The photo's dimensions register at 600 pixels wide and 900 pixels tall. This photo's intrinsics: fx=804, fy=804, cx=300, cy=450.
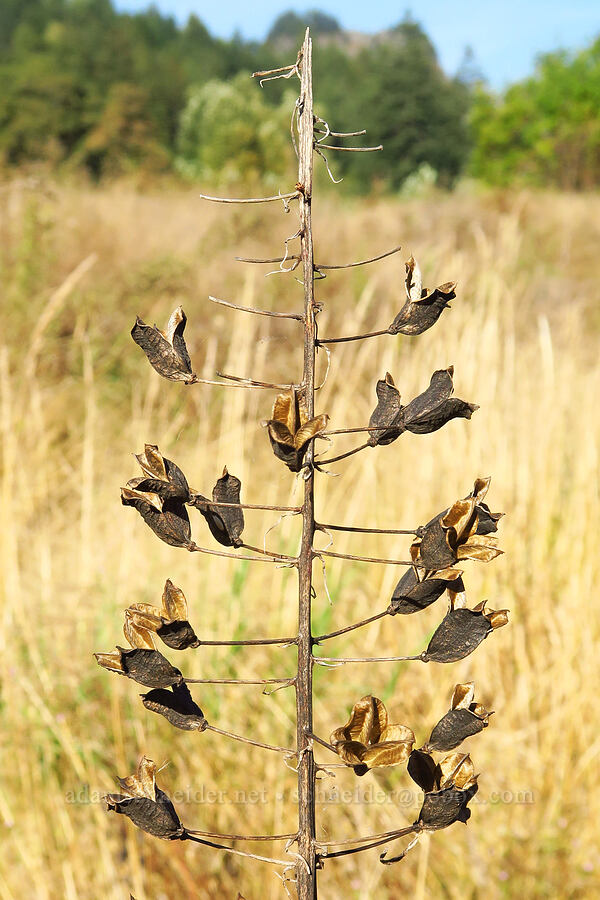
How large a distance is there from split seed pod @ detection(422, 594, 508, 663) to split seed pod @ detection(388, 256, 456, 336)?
0.16 meters

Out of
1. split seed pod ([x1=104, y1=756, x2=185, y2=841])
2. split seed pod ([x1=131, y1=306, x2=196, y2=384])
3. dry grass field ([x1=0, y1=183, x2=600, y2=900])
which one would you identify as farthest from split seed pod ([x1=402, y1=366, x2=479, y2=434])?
dry grass field ([x1=0, y1=183, x2=600, y2=900])

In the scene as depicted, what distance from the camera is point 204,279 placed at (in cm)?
564

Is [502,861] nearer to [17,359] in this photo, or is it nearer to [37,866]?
[37,866]

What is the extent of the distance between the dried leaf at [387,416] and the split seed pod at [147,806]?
22 cm

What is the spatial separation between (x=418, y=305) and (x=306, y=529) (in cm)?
14

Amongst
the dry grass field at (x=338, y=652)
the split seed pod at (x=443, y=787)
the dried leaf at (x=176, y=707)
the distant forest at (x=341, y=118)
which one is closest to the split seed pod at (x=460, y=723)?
the split seed pod at (x=443, y=787)

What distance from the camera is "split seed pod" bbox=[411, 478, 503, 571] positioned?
1.35 ft

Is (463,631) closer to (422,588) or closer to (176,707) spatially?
(422,588)

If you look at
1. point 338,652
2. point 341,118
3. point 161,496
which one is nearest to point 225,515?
point 161,496

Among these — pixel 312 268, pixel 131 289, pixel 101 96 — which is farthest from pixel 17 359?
pixel 101 96

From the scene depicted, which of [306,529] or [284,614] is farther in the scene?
[284,614]

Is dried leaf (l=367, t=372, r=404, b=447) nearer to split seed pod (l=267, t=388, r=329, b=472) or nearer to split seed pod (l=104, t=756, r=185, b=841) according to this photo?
split seed pod (l=267, t=388, r=329, b=472)

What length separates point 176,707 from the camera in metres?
0.46

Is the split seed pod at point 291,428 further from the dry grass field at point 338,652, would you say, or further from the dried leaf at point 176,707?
the dry grass field at point 338,652
